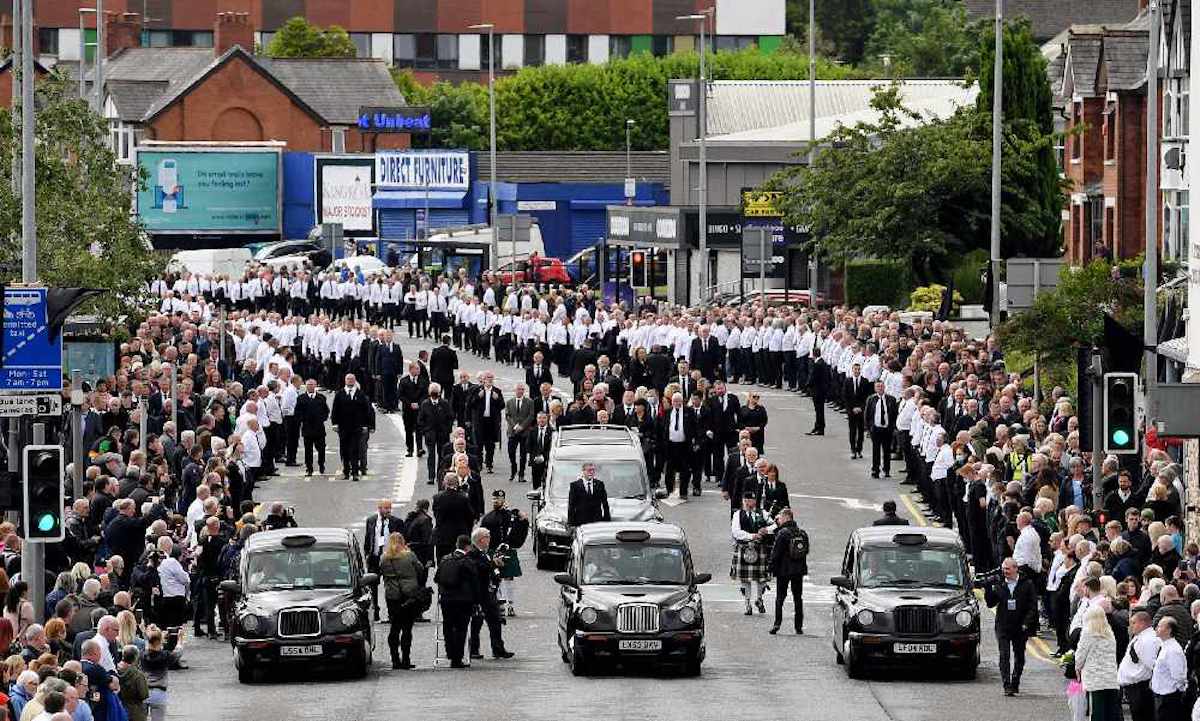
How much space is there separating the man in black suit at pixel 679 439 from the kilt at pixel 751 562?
27.3ft

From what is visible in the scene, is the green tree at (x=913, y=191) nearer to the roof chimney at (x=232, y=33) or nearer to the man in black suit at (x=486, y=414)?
the man in black suit at (x=486, y=414)

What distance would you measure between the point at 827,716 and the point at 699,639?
2499mm

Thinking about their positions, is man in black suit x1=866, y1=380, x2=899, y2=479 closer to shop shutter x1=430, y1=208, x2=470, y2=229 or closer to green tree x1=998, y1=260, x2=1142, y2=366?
green tree x1=998, y1=260, x2=1142, y2=366

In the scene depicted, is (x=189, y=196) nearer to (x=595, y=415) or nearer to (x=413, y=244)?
(x=413, y=244)

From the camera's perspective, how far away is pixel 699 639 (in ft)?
87.2

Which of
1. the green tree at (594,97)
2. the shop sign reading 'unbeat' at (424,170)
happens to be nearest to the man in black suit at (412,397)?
the shop sign reading 'unbeat' at (424,170)

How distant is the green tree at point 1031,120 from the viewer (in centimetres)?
5912

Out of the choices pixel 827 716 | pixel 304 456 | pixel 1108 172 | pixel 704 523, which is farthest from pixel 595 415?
pixel 1108 172

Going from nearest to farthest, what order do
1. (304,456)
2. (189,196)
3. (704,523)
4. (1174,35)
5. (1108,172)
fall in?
(704,523) < (304,456) < (1174,35) < (1108,172) < (189,196)

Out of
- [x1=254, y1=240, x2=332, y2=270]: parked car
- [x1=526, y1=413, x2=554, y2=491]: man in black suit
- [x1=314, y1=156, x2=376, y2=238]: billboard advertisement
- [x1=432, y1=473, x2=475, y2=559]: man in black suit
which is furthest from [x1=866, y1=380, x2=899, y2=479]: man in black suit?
[x1=314, y1=156, x2=376, y2=238]: billboard advertisement

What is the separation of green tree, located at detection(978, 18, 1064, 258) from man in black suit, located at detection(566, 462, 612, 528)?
27179 mm

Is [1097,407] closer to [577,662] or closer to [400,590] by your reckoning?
[577,662]

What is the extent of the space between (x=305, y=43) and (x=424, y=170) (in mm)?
36133

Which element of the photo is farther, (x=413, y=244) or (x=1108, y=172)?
(x=413, y=244)
